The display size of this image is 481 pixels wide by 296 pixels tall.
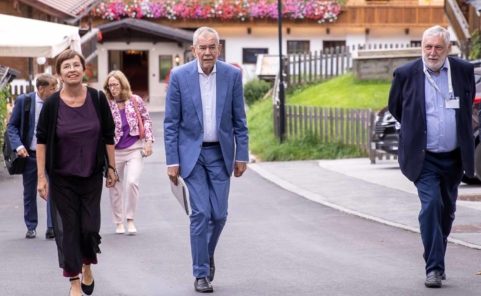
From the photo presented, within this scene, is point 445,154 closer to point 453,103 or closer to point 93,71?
point 453,103

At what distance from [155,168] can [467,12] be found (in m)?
16.2

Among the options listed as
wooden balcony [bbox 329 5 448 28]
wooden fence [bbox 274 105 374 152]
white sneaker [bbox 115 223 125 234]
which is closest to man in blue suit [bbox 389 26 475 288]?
white sneaker [bbox 115 223 125 234]

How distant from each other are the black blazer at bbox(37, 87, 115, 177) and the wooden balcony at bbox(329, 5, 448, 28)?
48481 millimetres

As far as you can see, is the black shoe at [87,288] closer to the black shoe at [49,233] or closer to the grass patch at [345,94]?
the black shoe at [49,233]

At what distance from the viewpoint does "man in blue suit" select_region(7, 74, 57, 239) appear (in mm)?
12992

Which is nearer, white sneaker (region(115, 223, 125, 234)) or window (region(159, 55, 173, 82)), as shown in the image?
white sneaker (region(115, 223, 125, 234))

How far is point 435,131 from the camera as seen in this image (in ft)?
31.9

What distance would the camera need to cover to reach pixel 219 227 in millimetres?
9719

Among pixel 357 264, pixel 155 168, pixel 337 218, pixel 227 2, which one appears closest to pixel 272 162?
pixel 155 168

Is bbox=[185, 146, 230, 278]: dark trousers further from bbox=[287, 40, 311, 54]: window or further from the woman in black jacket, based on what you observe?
bbox=[287, 40, 311, 54]: window

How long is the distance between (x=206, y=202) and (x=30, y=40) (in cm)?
1373

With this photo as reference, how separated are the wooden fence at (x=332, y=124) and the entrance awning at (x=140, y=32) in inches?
976

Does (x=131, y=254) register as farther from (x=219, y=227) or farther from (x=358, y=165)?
(x=358, y=165)

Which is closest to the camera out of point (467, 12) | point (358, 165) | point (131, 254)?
point (131, 254)
